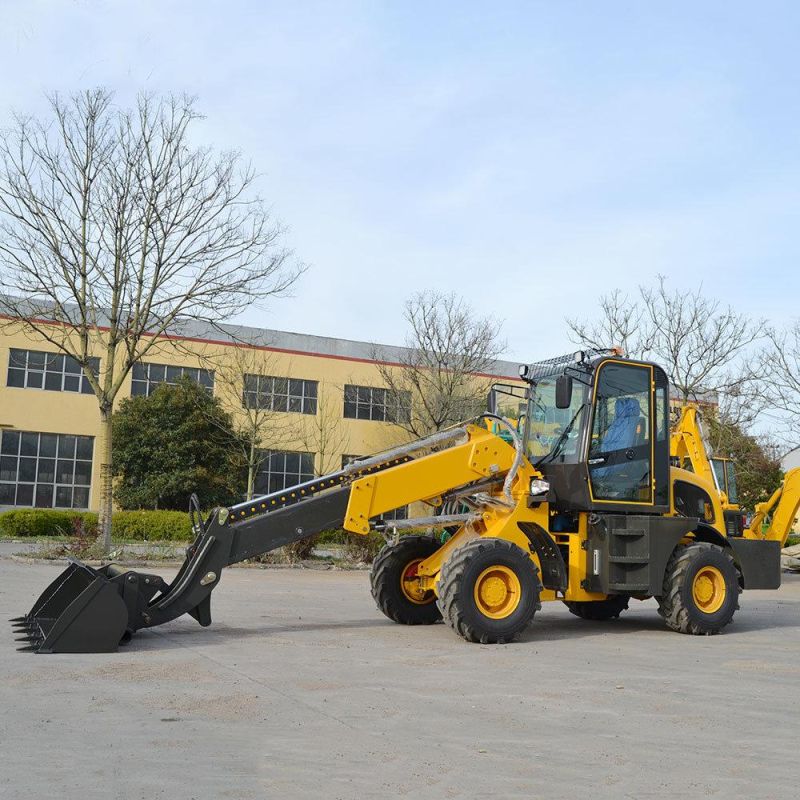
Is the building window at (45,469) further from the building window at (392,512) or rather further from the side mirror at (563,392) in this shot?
the side mirror at (563,392)

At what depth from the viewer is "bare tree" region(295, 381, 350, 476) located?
44.1m

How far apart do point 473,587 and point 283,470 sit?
3548 cm

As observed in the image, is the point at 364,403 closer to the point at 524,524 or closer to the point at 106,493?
the point at 106,493

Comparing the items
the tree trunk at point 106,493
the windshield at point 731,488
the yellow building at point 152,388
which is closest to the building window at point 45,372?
the yellow building at point 152,388

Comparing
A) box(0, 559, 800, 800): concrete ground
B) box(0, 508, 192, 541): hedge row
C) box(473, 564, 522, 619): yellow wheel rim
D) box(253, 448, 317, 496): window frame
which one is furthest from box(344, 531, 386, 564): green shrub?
box(253, 448, 317, 496): window frame

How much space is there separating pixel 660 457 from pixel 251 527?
4867mm

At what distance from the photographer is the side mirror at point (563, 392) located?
1073 centimetres

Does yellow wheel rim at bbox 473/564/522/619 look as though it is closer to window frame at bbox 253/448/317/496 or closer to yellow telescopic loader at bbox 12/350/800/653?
yellow telescopic loader at bbox 12/350/800/653

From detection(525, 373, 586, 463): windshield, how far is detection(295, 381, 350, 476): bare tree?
31633 millimetres

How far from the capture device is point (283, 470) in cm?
4497

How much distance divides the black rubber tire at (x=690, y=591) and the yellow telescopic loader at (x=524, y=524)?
0.06 feet

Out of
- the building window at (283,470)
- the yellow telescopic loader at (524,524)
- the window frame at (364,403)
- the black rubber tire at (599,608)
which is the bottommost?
the black rubber tire at (599,608)

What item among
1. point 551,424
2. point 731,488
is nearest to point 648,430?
point 551,424

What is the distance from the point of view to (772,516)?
13.8 m
